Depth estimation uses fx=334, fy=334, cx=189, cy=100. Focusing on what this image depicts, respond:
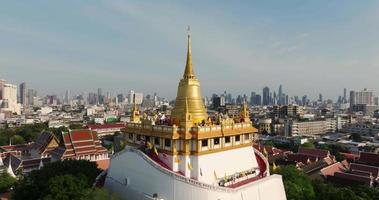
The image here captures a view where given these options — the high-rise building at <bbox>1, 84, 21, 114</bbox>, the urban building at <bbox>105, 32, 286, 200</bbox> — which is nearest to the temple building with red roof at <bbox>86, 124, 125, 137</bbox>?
the urban building at <bbox>105, 32, 286, 200</bbox>

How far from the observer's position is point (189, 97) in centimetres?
2283

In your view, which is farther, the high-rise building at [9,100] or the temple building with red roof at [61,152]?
the high-rise building at [9,100]

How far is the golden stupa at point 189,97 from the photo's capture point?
22.6 meters

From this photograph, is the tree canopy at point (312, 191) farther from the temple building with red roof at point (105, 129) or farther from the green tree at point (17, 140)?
the temple building with red roof at point (105, 129)

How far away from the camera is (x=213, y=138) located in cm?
2150

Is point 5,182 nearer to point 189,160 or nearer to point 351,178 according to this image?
point 189,160

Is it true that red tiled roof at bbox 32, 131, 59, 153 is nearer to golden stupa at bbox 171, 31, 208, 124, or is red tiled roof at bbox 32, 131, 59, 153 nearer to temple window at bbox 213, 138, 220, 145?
golden stupa at bbox 171, 31, 208, 124

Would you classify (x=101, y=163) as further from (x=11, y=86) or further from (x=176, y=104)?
(x=11, y=86)

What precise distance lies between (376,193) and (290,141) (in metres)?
49.8

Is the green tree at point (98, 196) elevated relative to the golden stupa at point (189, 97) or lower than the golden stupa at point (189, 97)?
lower

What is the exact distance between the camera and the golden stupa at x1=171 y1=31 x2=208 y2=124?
22.6 meters

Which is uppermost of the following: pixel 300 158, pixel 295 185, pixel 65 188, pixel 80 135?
pixel 80 135

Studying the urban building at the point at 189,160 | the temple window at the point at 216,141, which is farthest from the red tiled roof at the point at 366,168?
the temple window at the point at 216,141

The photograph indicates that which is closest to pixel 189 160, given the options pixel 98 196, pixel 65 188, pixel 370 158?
pixel 98 196
